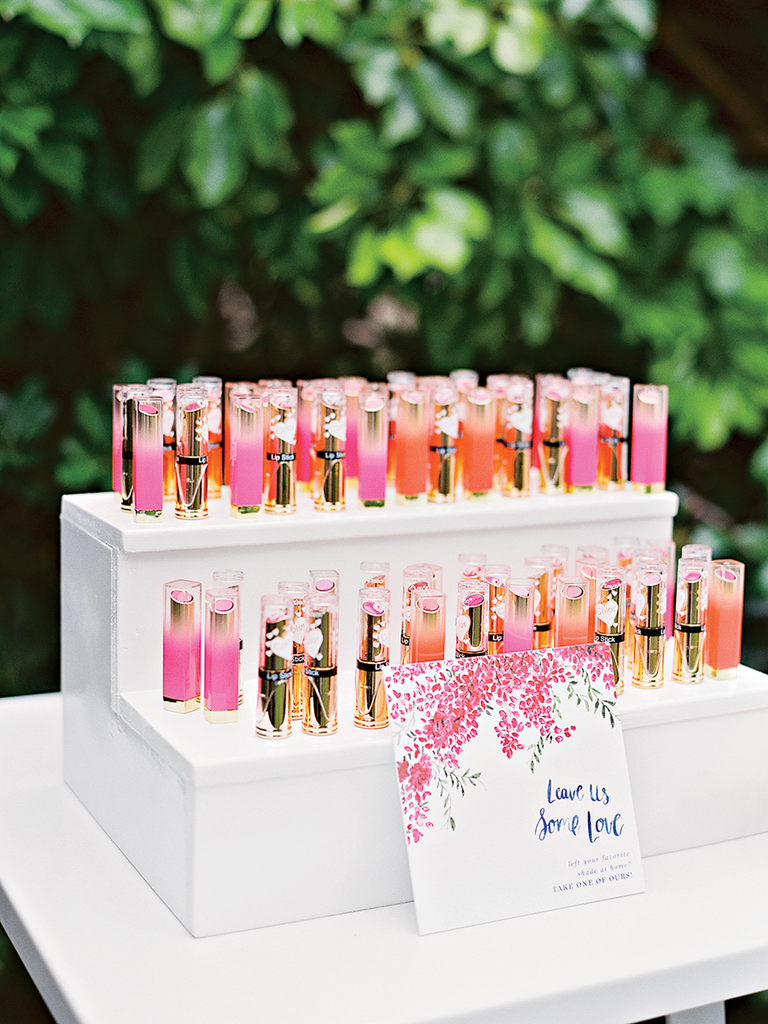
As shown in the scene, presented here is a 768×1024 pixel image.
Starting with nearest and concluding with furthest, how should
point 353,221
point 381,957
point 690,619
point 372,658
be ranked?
point 381,957 → point 372,658 → point 690,619 → point 353,221

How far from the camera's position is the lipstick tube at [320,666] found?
1144 millimetres

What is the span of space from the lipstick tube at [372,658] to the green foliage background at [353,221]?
911 millimetres

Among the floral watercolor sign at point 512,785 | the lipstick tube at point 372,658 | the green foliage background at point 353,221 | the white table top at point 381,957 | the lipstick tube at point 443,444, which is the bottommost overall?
the white table top at point 381,957

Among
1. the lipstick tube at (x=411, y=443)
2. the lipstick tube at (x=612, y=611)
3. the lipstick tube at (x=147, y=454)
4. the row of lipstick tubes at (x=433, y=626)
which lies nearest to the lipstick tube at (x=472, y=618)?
the row of lipstick tubes at (x=433, y=626)

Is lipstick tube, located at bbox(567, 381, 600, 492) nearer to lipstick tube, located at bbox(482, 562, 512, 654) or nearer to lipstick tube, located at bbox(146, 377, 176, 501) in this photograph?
lipstick tube, located at bbox(482, 562, 512, 654)

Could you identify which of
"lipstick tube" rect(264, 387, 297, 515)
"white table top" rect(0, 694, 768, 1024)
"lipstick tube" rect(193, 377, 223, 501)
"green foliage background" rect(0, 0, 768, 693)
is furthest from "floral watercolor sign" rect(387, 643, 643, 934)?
"green foliage background" rect(0, 0, 768, 693)

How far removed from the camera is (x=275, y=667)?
1.13 m

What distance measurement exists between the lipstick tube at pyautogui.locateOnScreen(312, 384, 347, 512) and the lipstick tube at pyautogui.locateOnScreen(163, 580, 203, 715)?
22cm

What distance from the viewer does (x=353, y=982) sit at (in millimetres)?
1020

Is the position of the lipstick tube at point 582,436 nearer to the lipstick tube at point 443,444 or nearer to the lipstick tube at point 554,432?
the lipstick tube at point 554,432

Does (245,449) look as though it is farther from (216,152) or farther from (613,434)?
(216,152)

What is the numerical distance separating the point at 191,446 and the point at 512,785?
1.52ft

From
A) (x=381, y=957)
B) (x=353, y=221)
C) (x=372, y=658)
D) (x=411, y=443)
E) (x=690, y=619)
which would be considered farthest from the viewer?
(x=353, y=221)

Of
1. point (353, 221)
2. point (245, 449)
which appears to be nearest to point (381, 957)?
point (245, 449)
